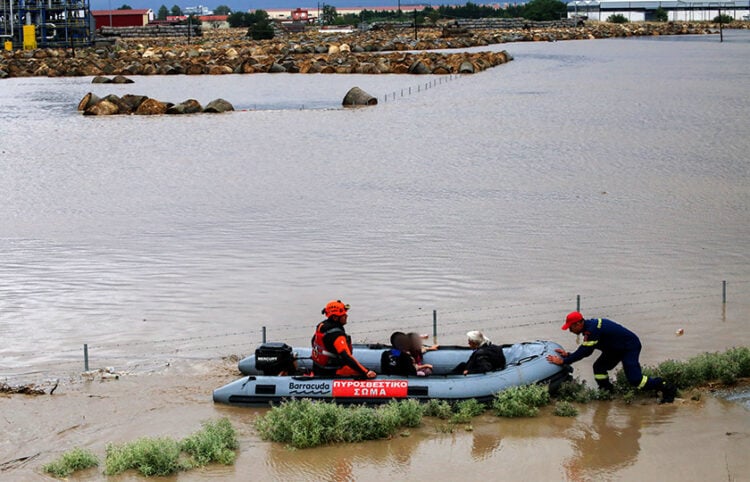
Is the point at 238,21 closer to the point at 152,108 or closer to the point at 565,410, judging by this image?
the point at 152,108

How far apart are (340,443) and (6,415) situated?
3.68 meters

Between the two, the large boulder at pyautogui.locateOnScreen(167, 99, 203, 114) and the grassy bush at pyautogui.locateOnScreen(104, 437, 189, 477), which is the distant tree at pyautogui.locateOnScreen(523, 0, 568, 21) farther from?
the grassy bush at pyautogui.locateOnScreen(104, 437, 189, 477)

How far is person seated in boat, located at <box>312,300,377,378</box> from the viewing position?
11234 millimetres

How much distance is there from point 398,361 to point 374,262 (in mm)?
7512

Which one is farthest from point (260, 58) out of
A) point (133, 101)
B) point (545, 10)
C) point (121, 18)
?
point (545, 10)

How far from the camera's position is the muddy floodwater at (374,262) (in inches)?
426

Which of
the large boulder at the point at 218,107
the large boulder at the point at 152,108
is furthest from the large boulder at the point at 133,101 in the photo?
the large boulder at the point at 218,107

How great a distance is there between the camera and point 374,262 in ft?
62.2

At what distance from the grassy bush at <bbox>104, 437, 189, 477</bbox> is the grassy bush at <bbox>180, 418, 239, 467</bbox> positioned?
17cm

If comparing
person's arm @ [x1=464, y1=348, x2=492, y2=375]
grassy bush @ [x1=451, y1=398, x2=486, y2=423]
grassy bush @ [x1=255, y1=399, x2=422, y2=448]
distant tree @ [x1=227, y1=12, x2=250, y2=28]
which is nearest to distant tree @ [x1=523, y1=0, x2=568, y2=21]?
distant tree @ [x1=227, y1=12, x2=250, y2=28]

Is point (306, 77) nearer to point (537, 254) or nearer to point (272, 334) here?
point (537, 254)

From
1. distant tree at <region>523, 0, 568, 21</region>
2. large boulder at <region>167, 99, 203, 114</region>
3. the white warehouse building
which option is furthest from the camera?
the white warehouse building

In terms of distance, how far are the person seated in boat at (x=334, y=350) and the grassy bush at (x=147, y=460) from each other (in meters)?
1.93

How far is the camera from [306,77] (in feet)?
222
